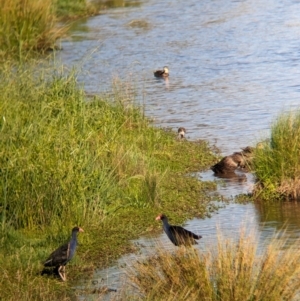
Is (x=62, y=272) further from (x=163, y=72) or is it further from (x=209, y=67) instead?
(x=209, y=67)

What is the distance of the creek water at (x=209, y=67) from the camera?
39.5 feet

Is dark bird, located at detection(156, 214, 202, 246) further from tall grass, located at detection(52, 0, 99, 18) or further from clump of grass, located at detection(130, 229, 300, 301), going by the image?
tall grass, located at detection(52, 0, 99, 18)

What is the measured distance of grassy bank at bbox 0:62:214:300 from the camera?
1022 centimetres

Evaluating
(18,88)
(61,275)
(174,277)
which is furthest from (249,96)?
(174,277)

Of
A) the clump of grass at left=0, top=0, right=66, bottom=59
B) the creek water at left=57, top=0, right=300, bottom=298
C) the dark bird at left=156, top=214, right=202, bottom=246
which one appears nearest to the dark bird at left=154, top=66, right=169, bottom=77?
the creek water at left=57, top=0, right=300, bottom=298

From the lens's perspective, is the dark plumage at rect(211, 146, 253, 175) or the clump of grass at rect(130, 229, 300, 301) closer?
→ the clump of grass at rect(130, 229, 300, 301)

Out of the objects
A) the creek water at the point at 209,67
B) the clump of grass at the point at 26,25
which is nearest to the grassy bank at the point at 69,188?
the creek water at the point at 209,67

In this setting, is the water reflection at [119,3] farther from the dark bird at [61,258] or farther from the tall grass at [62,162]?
the dark bird at [61,258]

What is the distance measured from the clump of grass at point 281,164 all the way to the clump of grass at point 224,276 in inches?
167

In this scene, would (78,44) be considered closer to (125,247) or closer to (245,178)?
(245,178)

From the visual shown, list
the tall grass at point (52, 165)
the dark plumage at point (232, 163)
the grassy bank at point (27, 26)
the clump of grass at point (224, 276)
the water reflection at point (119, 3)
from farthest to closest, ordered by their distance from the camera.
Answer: the water reflection at point (119, 3) → the grassy bank at point (27, 26) → the dark plumage at point (232, 163) → the tall grass at point (52, 165) → the clump of grass at point (224, 276)

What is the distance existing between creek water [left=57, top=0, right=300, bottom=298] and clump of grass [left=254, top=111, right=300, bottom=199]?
0.24m

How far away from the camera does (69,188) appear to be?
35.7 ft

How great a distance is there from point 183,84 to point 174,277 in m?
15.5
